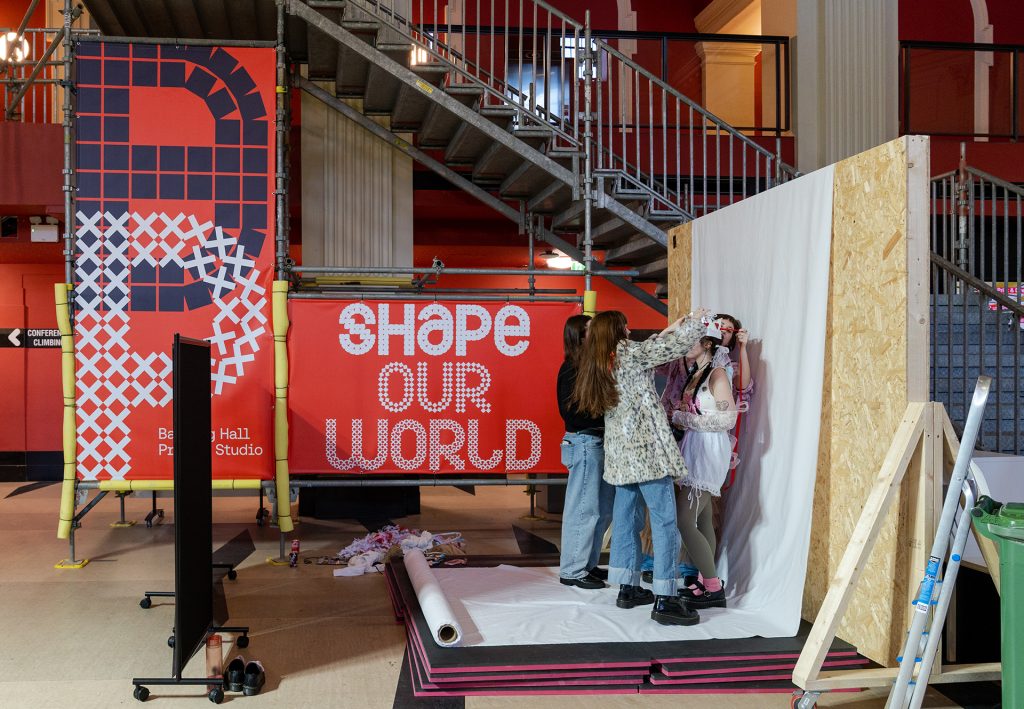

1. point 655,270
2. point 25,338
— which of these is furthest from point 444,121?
point 25,338

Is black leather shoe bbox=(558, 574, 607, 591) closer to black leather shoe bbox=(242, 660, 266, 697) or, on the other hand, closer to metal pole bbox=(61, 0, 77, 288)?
black leather shoe bbox=(242, 660, 266, 697)

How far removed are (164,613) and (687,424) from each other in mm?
3050

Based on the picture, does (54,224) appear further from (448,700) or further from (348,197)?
(448,700)

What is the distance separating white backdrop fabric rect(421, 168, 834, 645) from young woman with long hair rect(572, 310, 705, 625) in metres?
0.18

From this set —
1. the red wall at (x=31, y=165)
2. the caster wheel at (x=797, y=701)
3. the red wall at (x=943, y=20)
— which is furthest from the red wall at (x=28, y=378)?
the red wall at (x=943, y=20)

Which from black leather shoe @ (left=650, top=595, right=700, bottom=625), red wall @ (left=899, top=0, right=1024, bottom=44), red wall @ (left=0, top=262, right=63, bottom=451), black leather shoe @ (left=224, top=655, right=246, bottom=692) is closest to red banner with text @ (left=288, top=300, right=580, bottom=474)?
black leather shoe @ (left=650, top=595, right=700, bottom=625)

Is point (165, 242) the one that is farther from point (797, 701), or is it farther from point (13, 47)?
point (797, 701)

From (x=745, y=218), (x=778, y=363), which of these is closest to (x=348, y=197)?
(x=745, y=218)

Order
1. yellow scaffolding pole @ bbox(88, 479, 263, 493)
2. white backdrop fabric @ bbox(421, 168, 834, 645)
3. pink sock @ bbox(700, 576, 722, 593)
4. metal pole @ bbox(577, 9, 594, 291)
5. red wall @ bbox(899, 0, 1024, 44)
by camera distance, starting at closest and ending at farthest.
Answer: white backdrop fabric @ bbox(421, 168, 834, 645)
pink sock @ bbox(700, 576, 722, 593)
yellow scaffolding pole @ bbox(88, 479, 263, 493)
metal pole @ bbox(577, 9, 594, 291)
red wall @ bbox(899, 0, 1024, 44)

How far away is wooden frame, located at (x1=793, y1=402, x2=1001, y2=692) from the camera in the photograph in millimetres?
3566

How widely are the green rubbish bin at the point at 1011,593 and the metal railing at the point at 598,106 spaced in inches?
153

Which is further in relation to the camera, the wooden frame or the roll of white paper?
the roll of white paper

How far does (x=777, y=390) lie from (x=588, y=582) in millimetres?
1463

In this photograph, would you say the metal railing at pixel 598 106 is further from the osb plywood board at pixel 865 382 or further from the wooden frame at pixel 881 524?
the wooden frame at pixel 881 524
